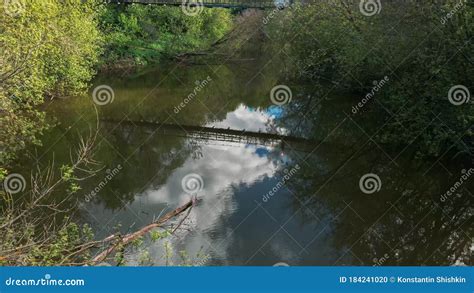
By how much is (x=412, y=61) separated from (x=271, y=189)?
8.07 meters

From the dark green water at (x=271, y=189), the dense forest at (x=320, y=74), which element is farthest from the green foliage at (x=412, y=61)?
the dark green water at (x=271, y=189)

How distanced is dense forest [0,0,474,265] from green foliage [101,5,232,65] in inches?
614

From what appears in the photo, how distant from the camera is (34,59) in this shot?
A: 46.6ft

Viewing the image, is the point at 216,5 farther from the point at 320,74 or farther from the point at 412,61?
the point at 412,61

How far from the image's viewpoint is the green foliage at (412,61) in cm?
1506

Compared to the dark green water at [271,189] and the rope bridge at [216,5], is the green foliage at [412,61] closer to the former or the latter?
the dark green water at [271,189]

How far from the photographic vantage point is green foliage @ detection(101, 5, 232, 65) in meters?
39.9

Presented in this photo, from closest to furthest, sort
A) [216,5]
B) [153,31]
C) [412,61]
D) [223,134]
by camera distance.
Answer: [412,61] → [223,134] → [153,31] → [216,5]

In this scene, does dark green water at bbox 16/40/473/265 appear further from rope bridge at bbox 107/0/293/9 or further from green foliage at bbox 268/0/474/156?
rope bridge at bbox 107/0/293/9

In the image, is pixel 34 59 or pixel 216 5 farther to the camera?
pixel 216 5

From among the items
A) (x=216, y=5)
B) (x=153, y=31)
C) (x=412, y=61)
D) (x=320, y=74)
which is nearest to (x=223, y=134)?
(x=412, y=61)

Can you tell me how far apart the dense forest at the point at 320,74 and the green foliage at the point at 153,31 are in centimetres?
1559

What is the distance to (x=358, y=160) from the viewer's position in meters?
17.4

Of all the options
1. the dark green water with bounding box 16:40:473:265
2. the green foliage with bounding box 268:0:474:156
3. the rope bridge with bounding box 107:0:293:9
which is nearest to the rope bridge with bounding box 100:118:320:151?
the dark green water with bounding box 16:40:473:265
